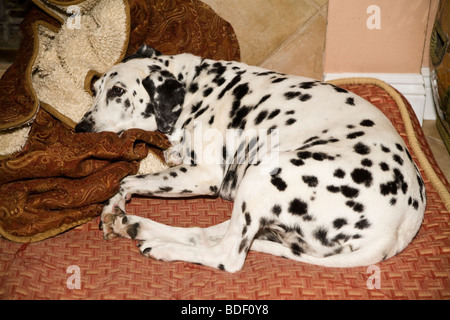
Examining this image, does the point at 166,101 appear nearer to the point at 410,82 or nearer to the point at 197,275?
the point at 197,275

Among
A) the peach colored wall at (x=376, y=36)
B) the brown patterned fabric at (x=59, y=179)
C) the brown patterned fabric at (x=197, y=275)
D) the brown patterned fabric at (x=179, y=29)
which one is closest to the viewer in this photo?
the brown patterned fabric at (x=197, y=275)

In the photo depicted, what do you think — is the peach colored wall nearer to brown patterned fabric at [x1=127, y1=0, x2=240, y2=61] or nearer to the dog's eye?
brown patterned fabric at [x1=127, y1=0, x2=240, y2=61]

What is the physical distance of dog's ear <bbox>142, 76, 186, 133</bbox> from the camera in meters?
3.01

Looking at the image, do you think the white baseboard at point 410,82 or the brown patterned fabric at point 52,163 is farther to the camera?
the white baseboard at point 410,82

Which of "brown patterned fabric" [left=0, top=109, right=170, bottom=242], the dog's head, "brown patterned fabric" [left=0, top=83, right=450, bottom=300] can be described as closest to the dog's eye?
the dog's head

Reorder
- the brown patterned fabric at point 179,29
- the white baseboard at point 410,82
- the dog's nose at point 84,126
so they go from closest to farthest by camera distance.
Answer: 1. the dog's nose at point 84,126
2. the brown patterned fabric at point 179,29
3. the white baseboard at point 410,82

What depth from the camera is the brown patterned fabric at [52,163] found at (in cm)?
260

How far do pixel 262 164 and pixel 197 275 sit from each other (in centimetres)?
69

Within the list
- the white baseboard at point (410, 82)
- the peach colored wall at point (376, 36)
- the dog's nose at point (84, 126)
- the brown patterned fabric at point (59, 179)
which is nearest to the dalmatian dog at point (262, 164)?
the dog's nose at point (84, 126)

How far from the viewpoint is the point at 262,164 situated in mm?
2469

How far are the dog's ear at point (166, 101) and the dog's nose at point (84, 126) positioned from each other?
0.39m

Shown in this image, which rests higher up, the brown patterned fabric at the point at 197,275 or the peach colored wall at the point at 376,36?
the peach colored wall at the point at 376,36

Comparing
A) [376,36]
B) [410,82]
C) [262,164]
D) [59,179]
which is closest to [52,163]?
[59,179]

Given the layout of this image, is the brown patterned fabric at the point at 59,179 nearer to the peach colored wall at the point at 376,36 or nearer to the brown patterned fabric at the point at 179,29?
the brown patterned fabric at the point at 179,29
